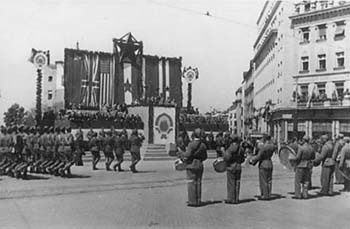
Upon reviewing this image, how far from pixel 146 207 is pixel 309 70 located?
3614 centimetres

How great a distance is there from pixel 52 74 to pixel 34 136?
40.3 metres

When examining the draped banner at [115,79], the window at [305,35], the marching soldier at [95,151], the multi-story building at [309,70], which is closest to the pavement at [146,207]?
the marching soldier at [95,151]

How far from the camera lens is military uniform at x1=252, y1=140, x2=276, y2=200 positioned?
495 inches

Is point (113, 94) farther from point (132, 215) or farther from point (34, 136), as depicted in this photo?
point (132, 215)

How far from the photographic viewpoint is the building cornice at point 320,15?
39975mm

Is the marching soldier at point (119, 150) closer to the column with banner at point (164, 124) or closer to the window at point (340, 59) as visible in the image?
the column with banner at point (164, 124)

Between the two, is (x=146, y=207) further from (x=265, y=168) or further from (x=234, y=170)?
(x=265, y=168)

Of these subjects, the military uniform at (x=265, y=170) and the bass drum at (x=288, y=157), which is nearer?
the military uniform at (x=265, y=170)

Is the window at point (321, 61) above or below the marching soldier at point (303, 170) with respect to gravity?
above

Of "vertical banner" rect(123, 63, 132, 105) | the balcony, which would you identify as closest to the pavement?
"vertical banner" rect(123, 63, 132, 105)

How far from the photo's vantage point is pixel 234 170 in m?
11.7

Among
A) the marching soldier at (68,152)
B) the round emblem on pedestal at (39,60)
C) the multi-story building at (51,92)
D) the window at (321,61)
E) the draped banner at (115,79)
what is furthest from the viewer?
the multi-story building at (51,92)

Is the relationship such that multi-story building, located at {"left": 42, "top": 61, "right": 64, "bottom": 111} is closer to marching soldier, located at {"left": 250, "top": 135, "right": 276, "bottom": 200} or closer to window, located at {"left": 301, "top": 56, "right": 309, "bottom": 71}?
window, located at {"left": 301, "top": 56, "right": 309, "bottom": 71}

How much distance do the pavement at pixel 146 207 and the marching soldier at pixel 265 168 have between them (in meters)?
0.32
